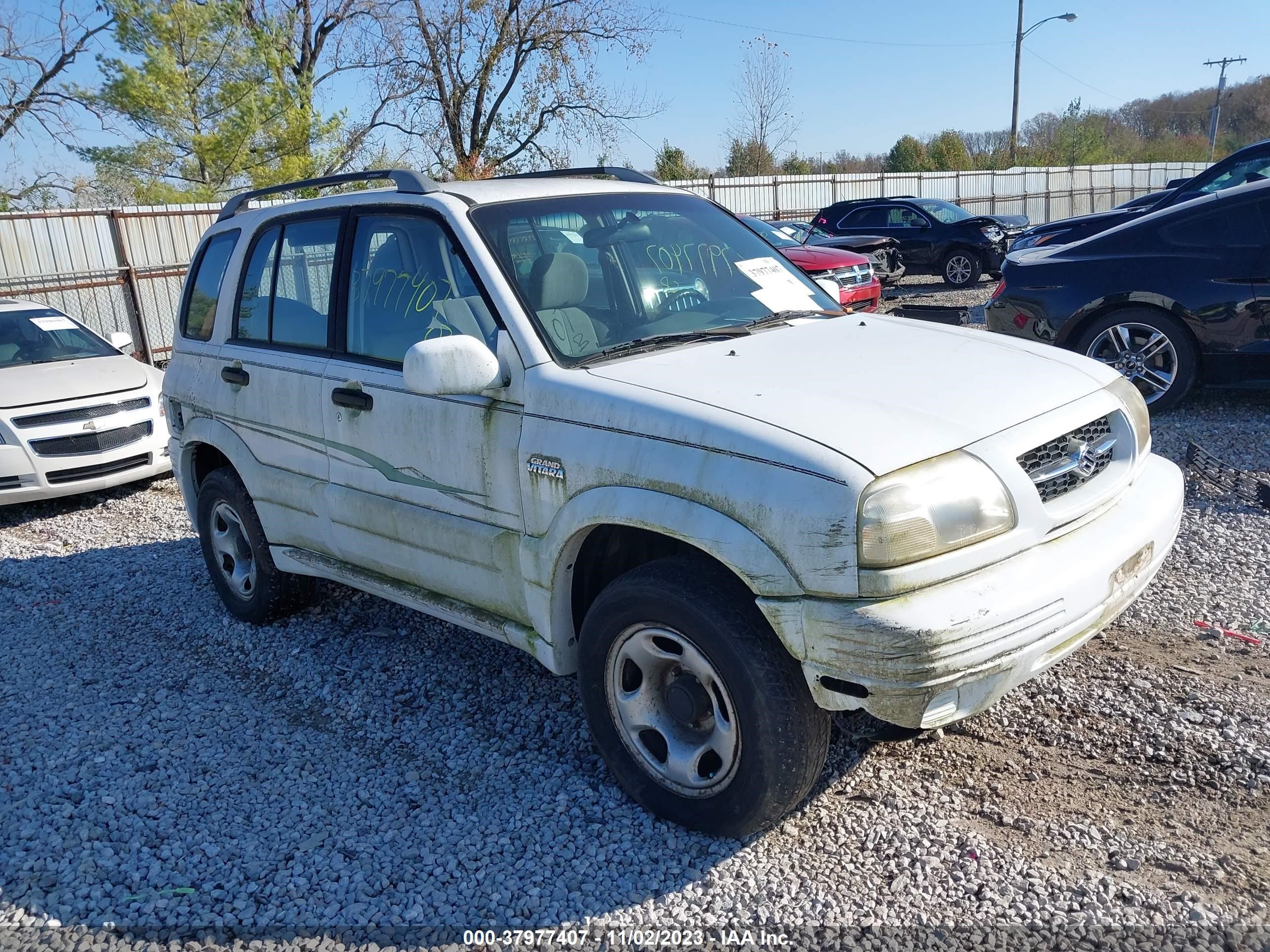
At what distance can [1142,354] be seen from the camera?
23.9 feet

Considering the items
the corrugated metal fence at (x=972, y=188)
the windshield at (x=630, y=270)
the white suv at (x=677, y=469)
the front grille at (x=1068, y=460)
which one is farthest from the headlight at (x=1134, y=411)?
the corrugated metal fence at (x=972, y=188)

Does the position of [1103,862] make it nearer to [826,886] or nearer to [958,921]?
[958,921]

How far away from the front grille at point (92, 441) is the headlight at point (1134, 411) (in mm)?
7241

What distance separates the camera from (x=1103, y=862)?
2781 mm

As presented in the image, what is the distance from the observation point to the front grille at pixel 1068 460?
9.35 feet

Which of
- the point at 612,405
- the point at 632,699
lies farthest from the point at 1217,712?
the point at 612,405

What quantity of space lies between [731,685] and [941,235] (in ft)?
57.1

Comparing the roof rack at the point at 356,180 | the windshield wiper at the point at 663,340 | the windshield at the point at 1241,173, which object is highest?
the roof rack at the point at 356,180

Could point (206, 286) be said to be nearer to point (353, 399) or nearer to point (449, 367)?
point (353, 399)

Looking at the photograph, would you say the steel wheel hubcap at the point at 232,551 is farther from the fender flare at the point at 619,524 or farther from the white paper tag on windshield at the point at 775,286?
the white paper tag on windshield at the point at 775,286

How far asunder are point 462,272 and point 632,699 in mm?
1630

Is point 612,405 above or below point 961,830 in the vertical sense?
above

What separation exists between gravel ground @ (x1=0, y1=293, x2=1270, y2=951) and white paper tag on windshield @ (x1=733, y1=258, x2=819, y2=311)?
64.4 inches

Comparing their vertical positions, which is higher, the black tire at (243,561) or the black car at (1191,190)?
the black car at (1191,190)
